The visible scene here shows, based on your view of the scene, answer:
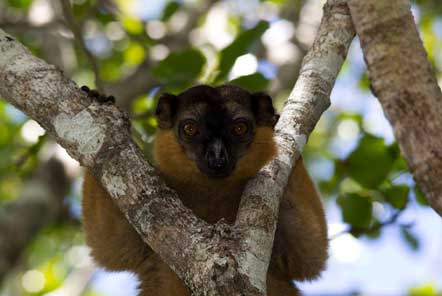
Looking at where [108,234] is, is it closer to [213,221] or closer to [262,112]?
[213,221]

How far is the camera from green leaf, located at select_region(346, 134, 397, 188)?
6.37 metres

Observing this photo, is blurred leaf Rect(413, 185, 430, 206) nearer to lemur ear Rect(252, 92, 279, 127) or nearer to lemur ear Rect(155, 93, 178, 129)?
lemur ear Rect(252, 92, 279, 127)

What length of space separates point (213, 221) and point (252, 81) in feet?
4.68

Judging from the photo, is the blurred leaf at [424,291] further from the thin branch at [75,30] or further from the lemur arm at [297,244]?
the thin branch at [75,30]

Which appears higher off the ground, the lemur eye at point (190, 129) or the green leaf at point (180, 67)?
the green leaf at point (180, 67)

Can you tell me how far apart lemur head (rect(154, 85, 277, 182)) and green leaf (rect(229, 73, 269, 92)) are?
0.64ft

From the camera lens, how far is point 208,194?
606cm

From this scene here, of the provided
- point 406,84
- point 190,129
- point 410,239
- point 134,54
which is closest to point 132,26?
point 134,54

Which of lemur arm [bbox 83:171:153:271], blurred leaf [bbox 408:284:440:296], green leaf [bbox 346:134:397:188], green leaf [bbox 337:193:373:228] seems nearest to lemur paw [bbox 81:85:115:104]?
lemur arm [bbox 83:171:153:271]

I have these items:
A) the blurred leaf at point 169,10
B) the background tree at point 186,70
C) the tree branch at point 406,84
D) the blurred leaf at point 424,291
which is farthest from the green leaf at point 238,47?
the blurred leaf at point 424,291

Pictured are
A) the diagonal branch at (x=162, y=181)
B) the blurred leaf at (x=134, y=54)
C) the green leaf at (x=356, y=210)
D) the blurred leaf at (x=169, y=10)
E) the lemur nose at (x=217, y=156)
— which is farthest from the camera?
the blurred leaf at (x=134, y=54)

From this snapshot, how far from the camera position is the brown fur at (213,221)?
592 centimetres

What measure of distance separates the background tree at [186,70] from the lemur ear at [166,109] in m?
0.47

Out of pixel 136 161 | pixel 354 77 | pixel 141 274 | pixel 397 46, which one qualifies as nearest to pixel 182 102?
pixel 141 274
